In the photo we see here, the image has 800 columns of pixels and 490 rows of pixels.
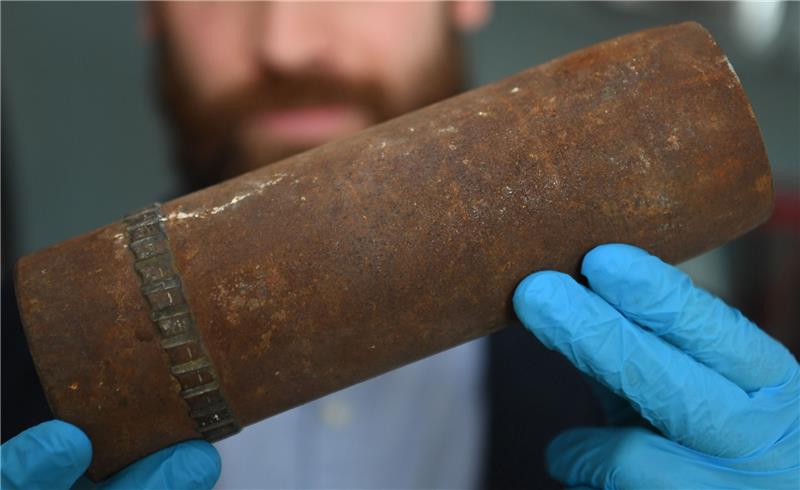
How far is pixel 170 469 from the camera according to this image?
125 centimetres

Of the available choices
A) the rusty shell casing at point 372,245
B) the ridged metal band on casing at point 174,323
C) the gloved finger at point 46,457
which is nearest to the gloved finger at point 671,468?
the rusty shell casing at point 372,245

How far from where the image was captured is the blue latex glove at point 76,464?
1.12 meters

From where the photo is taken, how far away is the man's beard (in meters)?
2.55

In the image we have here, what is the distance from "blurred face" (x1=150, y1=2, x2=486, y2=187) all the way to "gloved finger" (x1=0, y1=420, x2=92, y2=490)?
1669 mm

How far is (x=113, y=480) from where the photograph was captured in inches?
48.7

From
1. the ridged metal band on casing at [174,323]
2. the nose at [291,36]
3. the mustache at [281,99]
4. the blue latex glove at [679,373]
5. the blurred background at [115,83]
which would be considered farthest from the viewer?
the blurred background at [115,83]

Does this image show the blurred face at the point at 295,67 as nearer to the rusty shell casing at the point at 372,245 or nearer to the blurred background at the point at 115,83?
the blurred background at the point at 115,83

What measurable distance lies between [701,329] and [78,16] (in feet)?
9.42

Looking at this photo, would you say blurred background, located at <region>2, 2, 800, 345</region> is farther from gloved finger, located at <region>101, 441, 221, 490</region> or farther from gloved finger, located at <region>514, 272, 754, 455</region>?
gloved finger, located at <region>101, 441, 221, 490</region>

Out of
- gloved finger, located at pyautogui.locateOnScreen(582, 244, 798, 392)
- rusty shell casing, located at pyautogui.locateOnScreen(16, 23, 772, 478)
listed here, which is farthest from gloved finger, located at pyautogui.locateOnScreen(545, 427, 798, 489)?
rusty shell casing, located at pyautogui.locateOnScreen(16, 23, 772, 478)

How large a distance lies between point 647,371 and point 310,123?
1781mm

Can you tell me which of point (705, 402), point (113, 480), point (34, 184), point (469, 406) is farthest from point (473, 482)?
point (34, 184)

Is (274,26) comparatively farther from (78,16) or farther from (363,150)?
(363,150)

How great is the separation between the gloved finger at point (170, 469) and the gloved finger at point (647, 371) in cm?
69
